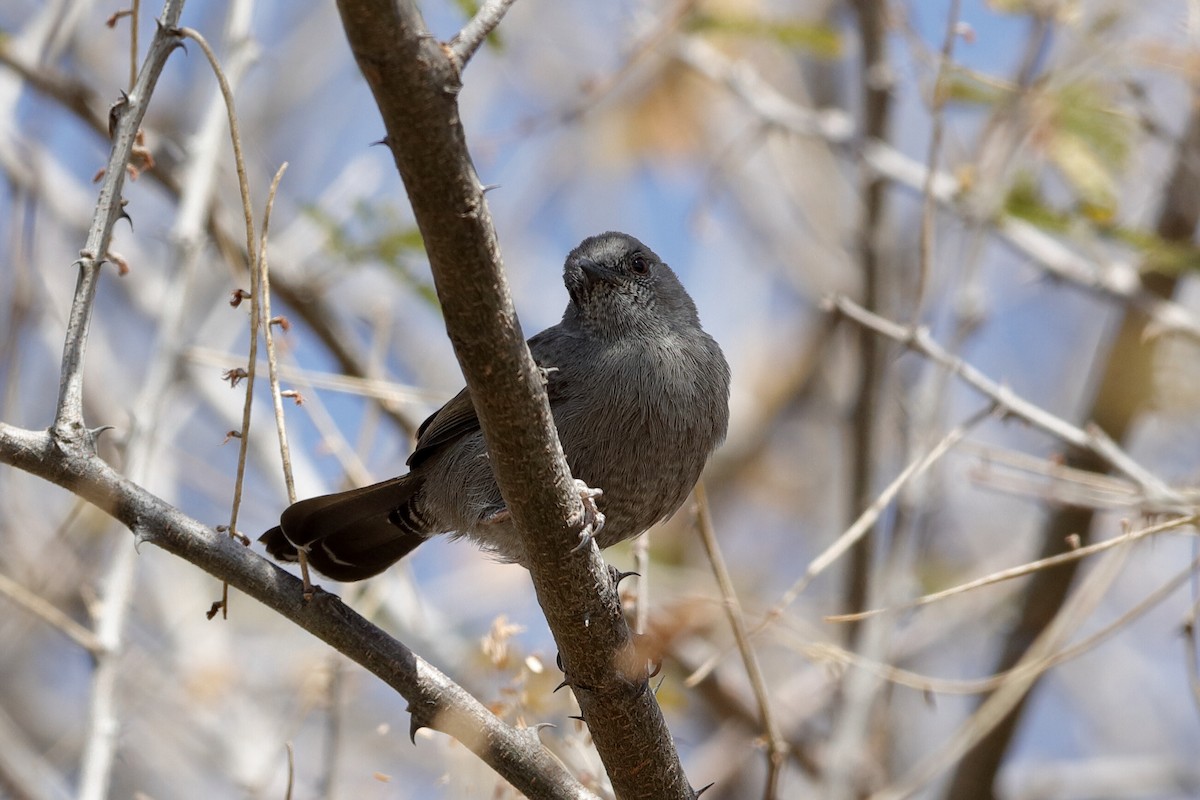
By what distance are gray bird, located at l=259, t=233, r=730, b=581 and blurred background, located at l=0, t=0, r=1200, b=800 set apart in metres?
0.33

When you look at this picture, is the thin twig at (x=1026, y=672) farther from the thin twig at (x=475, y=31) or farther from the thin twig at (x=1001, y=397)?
the thin twig at (x=475, y=31)

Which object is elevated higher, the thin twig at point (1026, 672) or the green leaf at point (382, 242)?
the green leaf at point (382, 242)

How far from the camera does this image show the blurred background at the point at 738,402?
4848mm

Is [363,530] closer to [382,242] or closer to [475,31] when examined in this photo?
[382,242]

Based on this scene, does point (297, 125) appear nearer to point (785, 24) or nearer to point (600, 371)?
point (785, 24)

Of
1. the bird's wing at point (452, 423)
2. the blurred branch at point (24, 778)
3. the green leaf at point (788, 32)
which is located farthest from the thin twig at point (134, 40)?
the blurred branch at point (24, 778)

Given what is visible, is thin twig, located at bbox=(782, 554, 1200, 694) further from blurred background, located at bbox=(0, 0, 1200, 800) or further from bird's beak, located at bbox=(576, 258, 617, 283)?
bird's beak, located at bbox=(576, 258, 617, 283)

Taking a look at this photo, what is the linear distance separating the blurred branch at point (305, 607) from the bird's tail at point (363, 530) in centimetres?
138

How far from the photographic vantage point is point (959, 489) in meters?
11.1

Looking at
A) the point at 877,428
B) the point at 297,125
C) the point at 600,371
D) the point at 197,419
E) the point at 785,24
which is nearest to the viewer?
the point at 600,371

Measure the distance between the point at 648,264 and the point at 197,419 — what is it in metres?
6.02

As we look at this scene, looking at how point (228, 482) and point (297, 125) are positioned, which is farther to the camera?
point (297, 125)

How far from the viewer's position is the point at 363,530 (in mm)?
4613

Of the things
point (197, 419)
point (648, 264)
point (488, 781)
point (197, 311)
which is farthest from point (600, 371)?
point (197, 419)
